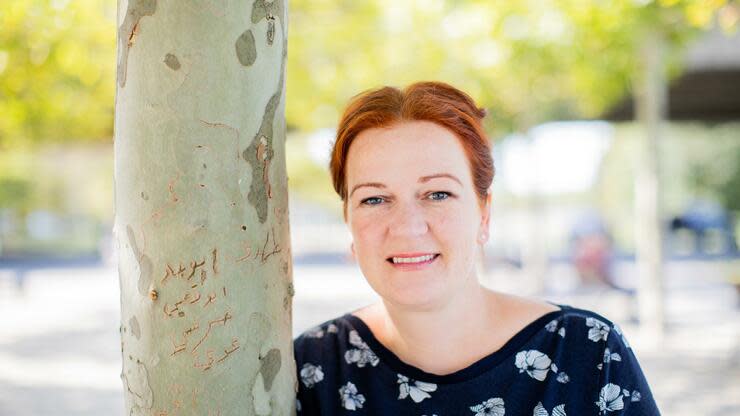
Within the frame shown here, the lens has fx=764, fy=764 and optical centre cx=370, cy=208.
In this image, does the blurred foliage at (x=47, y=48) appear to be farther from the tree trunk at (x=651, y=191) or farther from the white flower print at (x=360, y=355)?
the tree trunk at (x=651, y=191)

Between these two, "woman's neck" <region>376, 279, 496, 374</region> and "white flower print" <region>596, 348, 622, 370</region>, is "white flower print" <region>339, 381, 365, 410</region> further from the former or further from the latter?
"white flower print" <region>596, 348, 622, 370</region>

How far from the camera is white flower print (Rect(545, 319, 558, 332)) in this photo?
2.04m

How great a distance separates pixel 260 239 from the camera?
1.68 m

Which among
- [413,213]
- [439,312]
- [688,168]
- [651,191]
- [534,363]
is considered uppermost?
[688,168]

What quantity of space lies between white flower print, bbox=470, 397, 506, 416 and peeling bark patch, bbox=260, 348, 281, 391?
0.55 m

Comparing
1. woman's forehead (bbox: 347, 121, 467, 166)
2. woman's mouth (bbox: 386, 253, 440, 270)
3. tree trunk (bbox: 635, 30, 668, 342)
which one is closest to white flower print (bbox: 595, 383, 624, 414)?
woman's mouth (bbox: 386, 253, 440, 270)

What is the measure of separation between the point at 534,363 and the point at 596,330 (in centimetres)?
18

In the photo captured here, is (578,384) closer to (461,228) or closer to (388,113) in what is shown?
(461,228)

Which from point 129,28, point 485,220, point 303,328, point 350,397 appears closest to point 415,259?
point 485,220

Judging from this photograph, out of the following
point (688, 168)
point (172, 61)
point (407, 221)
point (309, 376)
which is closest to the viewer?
point (172, 61)

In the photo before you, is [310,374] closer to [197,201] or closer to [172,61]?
[197,201]

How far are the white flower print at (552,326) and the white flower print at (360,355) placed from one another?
1.55 feet

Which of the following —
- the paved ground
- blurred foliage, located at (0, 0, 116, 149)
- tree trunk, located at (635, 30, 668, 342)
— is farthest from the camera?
tree trunk, located at (635, 30, 668, 342)

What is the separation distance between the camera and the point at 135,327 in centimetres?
165
